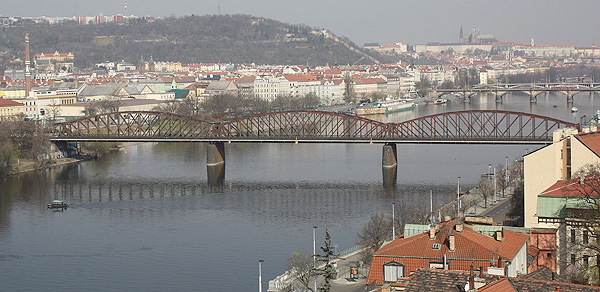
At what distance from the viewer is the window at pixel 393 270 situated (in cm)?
1348

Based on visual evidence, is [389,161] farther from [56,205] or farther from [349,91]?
[349,91]

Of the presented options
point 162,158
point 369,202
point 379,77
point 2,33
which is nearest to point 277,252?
point 369,202

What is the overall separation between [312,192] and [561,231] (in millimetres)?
16675

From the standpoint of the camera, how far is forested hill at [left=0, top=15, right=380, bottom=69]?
127m

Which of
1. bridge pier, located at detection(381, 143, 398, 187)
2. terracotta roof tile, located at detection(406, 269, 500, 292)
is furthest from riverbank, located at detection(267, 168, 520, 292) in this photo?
terracotta roof tile, located at detection(406, 269, 500, 292)

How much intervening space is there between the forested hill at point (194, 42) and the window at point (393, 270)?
4137 inches

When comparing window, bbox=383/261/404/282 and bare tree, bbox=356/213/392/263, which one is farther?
bare tree, bbox=356/213/392/263

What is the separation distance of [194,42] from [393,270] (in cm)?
12577

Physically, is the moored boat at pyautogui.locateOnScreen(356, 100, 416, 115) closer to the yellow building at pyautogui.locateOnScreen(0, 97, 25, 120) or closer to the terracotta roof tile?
the yellow building at pyautogui.locateOnScreen(0, 97, 25, 120)

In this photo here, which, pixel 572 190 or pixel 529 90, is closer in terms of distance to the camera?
pixel 572 190

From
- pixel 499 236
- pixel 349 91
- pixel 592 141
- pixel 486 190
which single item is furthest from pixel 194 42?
pixel 499 236

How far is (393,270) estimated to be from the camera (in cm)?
1353

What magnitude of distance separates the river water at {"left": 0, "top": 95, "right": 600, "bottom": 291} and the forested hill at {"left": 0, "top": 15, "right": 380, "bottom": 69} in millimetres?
80823

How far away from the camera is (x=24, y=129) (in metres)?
40.4
